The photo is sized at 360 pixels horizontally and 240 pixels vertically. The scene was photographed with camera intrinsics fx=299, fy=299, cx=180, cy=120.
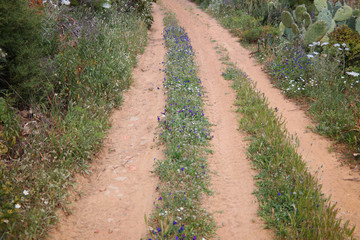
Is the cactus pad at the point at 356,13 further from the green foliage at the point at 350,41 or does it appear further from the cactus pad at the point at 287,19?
the cactus pad at the point at 287,19

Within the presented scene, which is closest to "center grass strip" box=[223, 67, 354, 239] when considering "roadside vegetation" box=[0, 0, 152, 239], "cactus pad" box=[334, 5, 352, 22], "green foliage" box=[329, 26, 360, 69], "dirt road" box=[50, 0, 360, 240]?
"dirt road" box=[50, 0, 360, 240]

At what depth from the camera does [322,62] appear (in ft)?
24.1

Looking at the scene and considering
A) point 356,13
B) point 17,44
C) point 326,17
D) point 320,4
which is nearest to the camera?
point 17,44

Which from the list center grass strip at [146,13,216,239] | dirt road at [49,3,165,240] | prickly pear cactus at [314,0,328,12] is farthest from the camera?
prickly pear cactus at [314,0,328,12]

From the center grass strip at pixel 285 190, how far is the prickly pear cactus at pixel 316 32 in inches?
149

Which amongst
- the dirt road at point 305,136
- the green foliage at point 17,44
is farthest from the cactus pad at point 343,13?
the green foliage at point 17,44

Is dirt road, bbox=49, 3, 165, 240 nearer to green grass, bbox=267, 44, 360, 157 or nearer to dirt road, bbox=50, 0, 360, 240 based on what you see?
dirt road, bbox=50, 0, 360, 240

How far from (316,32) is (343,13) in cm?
124

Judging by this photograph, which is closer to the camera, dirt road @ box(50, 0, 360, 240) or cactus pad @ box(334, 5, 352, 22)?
dirt road @ box(50, 0, 360, 240)

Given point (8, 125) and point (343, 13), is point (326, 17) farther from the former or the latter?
point (8, 125)

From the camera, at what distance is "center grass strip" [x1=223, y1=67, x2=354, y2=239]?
3.38 m

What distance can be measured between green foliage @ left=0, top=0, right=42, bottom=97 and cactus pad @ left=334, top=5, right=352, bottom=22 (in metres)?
8.15

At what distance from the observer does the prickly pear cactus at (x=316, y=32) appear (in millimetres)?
8141

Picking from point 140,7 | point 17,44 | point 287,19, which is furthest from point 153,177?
point 140,7
